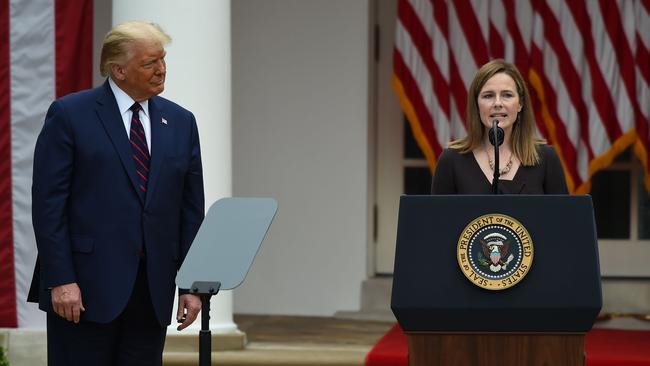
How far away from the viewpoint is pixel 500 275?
3.15m

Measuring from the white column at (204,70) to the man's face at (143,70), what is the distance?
2.72 meters

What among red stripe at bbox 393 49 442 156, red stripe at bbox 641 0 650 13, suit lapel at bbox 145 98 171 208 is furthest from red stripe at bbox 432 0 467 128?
suit lapel at bbox 145 98 171 208

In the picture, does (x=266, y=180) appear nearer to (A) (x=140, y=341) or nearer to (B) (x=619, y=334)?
(B) (x=619, y=334)

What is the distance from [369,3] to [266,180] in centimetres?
Result: 139

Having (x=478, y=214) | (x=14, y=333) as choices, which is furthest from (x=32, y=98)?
(x=478, y=214)

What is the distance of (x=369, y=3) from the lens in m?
8.20

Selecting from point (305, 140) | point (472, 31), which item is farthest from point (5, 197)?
point (472, 31)

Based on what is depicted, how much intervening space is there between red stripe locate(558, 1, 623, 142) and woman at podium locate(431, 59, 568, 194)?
370cm

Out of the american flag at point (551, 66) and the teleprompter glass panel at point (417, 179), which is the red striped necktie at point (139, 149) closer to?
the american flag at point (551, 66)

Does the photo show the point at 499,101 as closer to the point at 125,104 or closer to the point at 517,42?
the point at 125,104

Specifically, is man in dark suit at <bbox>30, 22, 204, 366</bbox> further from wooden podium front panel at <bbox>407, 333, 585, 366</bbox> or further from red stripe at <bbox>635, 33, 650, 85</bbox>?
red stripe at <bbox>635, 33, 650, 85</bbox>

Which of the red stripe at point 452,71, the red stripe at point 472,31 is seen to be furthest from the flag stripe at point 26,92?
the red stripe at point 472,31

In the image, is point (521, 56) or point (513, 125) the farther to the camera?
point (521, 56)

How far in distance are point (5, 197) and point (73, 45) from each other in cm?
95
